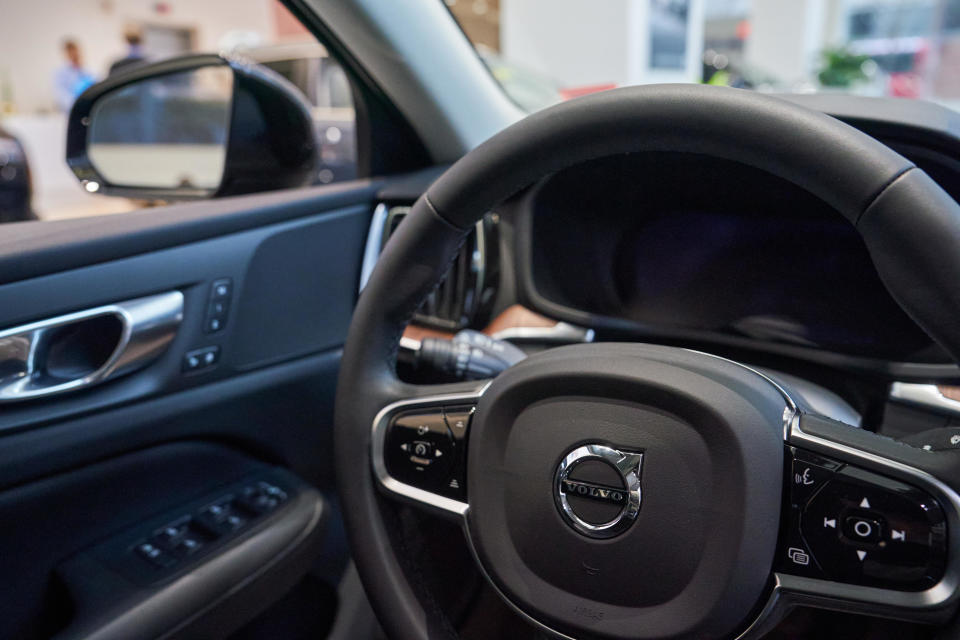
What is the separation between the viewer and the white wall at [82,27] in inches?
366

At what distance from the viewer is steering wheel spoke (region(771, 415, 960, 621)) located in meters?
0.51

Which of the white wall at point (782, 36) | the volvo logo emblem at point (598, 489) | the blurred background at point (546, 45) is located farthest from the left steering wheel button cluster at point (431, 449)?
the white wall at point (782, 36)

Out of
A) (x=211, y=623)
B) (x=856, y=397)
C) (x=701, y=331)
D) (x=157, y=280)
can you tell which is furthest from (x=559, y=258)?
(x=211, y=623)

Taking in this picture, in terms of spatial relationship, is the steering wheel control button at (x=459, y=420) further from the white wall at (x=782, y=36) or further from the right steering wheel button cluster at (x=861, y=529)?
the white wall at (x=782, y=36)

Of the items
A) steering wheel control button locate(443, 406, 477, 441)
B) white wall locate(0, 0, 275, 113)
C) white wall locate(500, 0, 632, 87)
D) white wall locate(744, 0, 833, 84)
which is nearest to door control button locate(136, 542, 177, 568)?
steering wheel control button locate(443, 406, 477, 441)

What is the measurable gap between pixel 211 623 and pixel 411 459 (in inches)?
17.5

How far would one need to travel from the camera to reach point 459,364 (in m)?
0.89

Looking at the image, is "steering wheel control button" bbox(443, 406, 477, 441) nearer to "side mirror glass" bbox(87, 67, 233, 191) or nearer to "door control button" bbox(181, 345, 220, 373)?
"door control button" bbox(181, 345, 220, 373)

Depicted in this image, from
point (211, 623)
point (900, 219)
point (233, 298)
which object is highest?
point (900, 219)

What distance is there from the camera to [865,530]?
0.54 metres

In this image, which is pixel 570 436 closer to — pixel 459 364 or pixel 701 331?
pixel 459 364

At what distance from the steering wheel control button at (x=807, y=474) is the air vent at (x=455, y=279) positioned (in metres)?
0.63

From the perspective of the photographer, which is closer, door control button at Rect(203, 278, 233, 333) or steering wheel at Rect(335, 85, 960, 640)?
steering wheel at Rect(335, 85, 960, 640)

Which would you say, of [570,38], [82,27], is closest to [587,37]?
[570,38]
